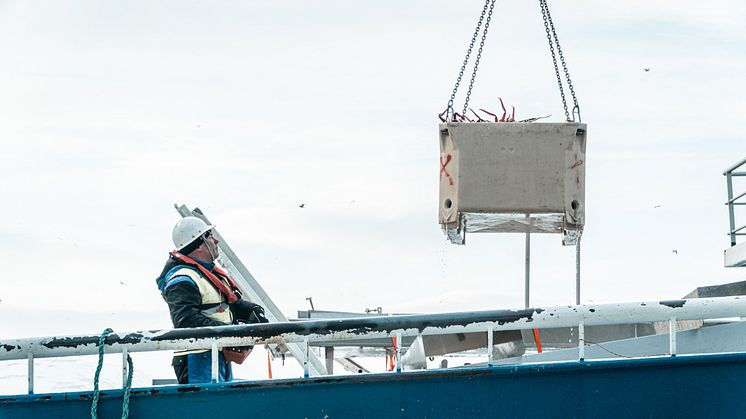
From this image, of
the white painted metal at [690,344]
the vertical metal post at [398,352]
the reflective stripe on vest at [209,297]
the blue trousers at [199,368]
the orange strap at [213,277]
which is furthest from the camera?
the orange strap at [213,277]

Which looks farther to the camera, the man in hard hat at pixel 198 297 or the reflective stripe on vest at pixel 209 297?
the reflective stripe on vest at pixel 209 297

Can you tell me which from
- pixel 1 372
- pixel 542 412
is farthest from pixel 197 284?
pixel 1 372

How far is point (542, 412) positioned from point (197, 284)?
218cm

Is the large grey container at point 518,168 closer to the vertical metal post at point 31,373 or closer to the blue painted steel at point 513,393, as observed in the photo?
the blue painted steel at point 513,393

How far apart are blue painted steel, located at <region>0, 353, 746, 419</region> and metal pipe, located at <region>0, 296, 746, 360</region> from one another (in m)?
0.22

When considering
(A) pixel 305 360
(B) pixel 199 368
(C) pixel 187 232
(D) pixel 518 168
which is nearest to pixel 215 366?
(A) pixel 305 360

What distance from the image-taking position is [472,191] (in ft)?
26.4

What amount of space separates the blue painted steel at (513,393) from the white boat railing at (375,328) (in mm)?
111

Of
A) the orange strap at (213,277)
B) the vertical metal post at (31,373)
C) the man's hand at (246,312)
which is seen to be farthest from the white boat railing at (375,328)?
the man's hand at (246,312)

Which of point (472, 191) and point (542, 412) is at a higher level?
point (472, 191)

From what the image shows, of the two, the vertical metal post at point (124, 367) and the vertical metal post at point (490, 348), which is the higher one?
the vertical metal post at point (490, 348)

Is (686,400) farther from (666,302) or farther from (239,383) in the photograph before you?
(239,383)

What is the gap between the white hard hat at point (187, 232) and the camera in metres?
6.52

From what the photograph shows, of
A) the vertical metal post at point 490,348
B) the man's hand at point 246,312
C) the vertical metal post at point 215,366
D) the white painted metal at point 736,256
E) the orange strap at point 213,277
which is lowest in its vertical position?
the vertical metal post at point 215,366
